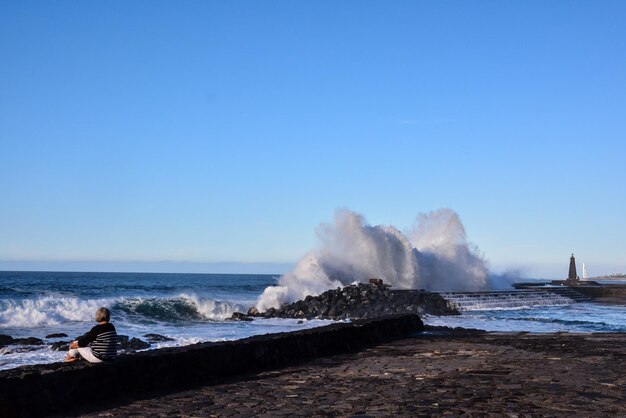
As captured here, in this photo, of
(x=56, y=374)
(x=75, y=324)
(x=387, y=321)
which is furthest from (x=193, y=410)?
(x=75, y=324)

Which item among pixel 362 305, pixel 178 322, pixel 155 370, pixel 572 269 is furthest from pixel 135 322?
pixel 572 269

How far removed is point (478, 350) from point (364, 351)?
1684 millimetres

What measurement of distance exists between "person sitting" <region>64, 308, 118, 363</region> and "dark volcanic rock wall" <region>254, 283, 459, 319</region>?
62.9 ft

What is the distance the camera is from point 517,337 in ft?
41.2

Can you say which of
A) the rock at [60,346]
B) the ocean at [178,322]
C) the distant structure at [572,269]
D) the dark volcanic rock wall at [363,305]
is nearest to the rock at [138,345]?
the ocean at [178,322]

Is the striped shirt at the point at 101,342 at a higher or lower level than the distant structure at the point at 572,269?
lower

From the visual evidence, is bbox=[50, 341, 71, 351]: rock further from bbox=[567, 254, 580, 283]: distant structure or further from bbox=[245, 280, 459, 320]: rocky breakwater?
bbox=[567, 254, 580, 283]: distant structure

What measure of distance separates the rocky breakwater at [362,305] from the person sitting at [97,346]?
19.2m

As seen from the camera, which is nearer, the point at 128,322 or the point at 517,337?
the point at 517,337

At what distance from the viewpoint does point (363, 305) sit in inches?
1077

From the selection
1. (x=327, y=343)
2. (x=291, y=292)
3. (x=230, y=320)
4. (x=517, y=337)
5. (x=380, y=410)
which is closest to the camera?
(x=380, y=410)

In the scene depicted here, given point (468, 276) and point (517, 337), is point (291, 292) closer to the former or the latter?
point (468, 276)

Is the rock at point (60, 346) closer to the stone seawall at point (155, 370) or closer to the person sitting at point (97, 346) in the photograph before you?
the stone seawall at point (155, 370)

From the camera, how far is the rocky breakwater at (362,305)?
26531mm
